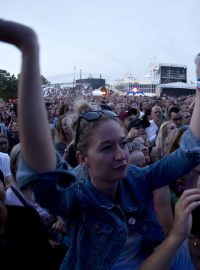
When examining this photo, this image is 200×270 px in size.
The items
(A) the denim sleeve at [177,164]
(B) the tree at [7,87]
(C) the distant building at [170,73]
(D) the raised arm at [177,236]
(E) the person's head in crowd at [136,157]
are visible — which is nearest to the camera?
(D) the raised arm at [177,236]

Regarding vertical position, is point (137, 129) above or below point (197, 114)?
below

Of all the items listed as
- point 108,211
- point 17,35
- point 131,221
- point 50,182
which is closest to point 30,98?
point 17,35

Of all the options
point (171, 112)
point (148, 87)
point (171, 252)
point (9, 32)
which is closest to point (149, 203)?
point (171, 252)

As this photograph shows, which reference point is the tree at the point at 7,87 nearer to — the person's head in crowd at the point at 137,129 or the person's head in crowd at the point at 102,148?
the person's head in crowd at the point at 137,129

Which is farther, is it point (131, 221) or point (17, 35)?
point (131, 221)

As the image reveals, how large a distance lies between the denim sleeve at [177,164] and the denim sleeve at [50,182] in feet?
1.57

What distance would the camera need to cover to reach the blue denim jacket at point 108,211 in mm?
1374

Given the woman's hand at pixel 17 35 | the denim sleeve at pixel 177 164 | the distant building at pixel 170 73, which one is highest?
the distant building at pixel 170 73

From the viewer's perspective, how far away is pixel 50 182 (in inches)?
44.0

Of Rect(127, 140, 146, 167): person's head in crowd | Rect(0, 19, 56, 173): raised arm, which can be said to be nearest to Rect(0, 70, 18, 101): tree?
Rect(127, 140, 146, 167): person's head in crowd

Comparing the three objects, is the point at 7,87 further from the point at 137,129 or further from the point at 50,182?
the point at 50,182

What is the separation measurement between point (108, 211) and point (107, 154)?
0.24 meters

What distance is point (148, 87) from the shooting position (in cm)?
8581

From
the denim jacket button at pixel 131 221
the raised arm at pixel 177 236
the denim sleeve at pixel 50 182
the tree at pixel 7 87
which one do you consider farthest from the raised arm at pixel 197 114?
the tree at pixel 7 87
